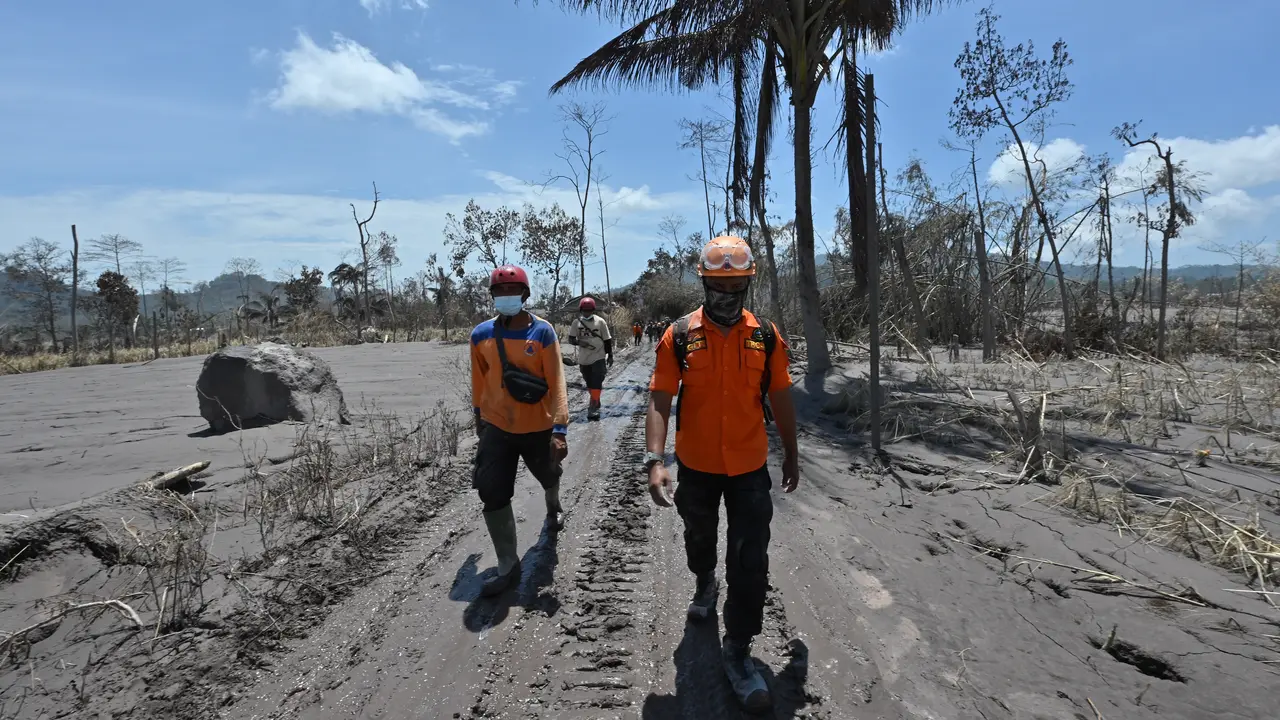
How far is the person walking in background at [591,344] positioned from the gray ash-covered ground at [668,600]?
120 inches

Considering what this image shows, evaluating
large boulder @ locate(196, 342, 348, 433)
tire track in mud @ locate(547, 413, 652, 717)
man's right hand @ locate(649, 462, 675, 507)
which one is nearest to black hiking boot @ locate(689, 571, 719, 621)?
tire track in mud @ locate(547, 413, 652, 717)

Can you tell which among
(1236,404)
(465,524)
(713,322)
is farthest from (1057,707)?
(1236,404)

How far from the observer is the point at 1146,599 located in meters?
3.26

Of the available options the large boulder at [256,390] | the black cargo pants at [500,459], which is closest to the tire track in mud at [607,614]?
the black cargo pants at [500,459]

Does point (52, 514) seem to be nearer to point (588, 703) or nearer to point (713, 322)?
point (588, 703)

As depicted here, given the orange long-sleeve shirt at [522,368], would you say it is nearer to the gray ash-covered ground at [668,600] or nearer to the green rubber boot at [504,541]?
the green rubber boot at [504,541]

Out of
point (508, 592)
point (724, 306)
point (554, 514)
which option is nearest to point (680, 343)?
point (724, 306)

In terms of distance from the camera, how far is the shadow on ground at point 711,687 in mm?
2518

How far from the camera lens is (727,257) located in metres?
2.60

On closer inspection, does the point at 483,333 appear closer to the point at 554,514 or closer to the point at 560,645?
the point at 554,514

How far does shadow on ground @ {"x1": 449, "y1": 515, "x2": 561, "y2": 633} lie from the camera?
3303mm

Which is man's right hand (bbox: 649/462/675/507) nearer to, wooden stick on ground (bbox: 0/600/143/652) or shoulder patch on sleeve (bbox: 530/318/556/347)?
shoulder patch on sleeve (bbox: 530/318/556/347)

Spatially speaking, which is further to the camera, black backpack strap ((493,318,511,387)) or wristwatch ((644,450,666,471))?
black backpack strap ((493,318,511,387))

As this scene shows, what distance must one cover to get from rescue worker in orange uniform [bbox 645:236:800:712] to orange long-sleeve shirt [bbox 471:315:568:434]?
1.19 meters
